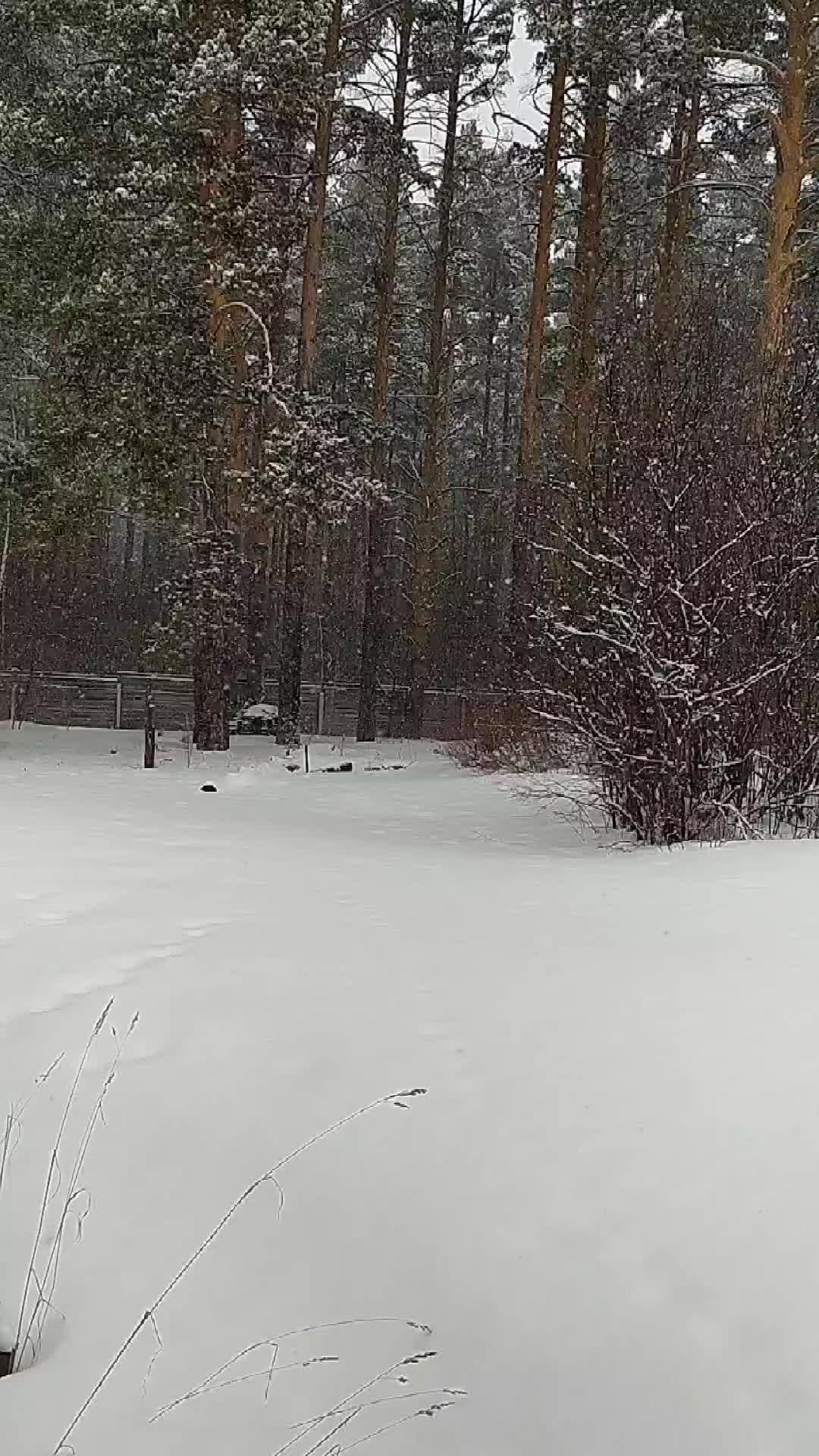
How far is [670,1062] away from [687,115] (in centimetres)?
1507

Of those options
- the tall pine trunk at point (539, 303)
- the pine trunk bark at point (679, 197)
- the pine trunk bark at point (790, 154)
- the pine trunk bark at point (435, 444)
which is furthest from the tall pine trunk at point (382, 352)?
the pine trunk bark at point (790, 154)

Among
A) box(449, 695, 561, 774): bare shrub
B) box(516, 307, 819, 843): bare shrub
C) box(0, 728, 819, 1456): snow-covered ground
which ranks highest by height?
box(516, 307, 819, 843): bare shrub

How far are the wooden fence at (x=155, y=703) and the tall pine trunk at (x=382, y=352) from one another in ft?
4.83

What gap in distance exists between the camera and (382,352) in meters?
18.2

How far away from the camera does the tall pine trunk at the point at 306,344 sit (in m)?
14.5

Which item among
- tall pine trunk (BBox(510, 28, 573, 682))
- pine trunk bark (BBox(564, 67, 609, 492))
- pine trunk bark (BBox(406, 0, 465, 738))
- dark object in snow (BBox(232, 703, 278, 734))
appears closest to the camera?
pine trunk bark (BBox(564, 67, 609, 492))

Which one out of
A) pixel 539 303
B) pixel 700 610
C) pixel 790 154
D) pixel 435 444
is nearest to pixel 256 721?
pixel 435 444

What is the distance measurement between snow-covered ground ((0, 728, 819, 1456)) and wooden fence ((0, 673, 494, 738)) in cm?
1516

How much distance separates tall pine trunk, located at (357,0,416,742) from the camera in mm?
16984

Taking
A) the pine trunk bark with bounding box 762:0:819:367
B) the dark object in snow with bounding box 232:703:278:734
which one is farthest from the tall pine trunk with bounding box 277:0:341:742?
the pine trunk bark with bounding box 762:0:819:367

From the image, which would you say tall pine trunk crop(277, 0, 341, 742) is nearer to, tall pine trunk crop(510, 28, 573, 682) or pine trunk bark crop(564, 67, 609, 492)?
tall pine trunk crop(510, 28, 573, 682)

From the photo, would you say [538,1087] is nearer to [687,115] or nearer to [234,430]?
[234,430]

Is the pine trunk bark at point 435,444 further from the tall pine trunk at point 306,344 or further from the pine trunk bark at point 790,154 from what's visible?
the pine trunk bark at point 790,154

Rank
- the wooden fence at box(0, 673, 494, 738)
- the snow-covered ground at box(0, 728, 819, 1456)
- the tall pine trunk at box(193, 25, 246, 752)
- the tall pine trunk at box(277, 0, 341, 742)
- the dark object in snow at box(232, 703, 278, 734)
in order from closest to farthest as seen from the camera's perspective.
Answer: the snow-covered ground at box(0, 728, 819, 1456) < the tall pine trunk at box(193, 25, 246, 752) < the tall pine trunk at box(277, 0, 341, 742) < the dark object in snow at box(232, 703, 278, 734) < the wooden fence at box(0, 673, 494, 738)
